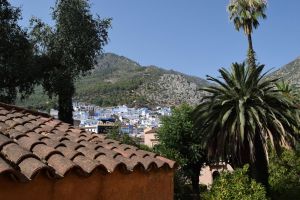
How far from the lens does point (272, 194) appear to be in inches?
779

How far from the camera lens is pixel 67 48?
2581 centimetres

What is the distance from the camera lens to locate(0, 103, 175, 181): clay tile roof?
4305 millimetres

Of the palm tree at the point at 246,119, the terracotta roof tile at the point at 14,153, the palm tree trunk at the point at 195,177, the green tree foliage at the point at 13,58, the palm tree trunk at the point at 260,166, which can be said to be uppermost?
the green tree foliage at the point at 13,58

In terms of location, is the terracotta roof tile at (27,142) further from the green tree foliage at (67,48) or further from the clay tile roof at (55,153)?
the green tree foliage at (67,48)

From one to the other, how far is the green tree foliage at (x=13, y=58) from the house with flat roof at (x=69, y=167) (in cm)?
1732

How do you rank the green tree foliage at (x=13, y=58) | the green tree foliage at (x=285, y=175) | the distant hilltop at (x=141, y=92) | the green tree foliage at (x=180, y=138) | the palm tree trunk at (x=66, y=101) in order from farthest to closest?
the distant hilltop at (x=141, y=92) < the green tree foliage at (x=180, y=138) < the palm tree trunk at (x=66, y=101) < the green tree foliage at (x=13, y=58) < the green tree foliage at (x=285, y=175)

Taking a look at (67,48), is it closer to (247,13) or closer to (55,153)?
(247,13)

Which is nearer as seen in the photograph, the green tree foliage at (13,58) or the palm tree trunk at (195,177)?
the green tree foliage at (13,58)

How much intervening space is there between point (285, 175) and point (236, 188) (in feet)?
26.4

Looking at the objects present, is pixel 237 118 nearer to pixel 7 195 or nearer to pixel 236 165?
pixel 236 165

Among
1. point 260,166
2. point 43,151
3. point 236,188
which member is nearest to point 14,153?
point 43,151

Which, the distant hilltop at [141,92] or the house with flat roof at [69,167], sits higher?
the distant hilltop at [141,92]

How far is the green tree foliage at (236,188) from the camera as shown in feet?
50.5

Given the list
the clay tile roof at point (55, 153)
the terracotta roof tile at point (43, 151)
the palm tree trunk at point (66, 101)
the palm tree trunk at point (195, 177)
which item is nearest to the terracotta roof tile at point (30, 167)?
the clay tile roof at point (55, 153)
